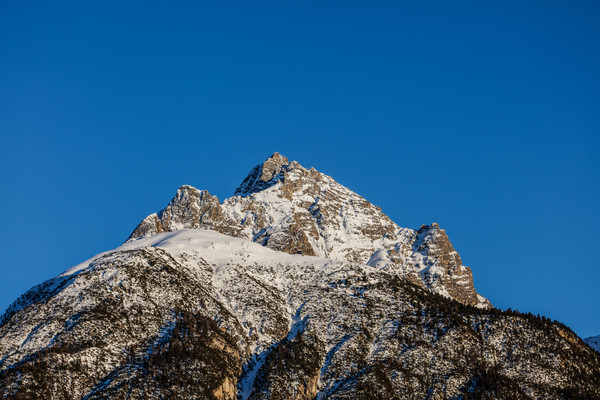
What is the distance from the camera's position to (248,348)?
18075 centimetres

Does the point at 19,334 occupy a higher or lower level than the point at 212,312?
lower

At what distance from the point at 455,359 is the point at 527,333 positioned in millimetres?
22136

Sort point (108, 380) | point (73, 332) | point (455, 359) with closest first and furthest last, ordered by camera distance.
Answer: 1. point (108, 380)
2. point (73, 332)
3. point (455, 359)

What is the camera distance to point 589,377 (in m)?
182

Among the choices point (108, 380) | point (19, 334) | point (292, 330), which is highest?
point (292, 330)

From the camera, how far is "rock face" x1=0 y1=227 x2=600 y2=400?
156 metres

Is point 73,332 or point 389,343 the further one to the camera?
point 389,343

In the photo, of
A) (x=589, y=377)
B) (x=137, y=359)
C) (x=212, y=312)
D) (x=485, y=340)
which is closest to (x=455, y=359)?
(x=485, y=340)

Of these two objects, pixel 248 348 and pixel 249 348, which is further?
pixel 249 348

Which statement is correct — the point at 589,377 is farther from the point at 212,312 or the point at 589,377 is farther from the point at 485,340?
the point at 212,312

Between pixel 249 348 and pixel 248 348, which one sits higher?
pixel 249 348

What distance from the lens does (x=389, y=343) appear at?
18400 centimetres

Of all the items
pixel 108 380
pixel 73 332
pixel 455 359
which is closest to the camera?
pixel 108 380

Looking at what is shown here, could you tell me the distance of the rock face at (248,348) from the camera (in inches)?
6152
